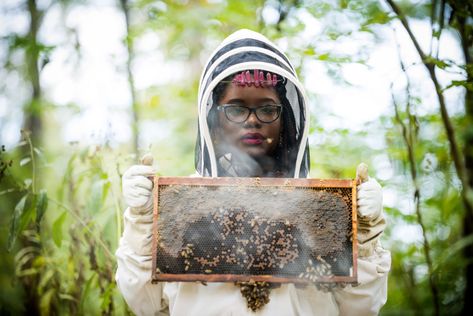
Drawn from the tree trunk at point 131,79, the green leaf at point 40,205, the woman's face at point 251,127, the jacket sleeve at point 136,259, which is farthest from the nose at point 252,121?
the tree trunk at point 131,79

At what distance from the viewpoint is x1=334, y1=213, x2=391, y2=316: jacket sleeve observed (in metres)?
1.90

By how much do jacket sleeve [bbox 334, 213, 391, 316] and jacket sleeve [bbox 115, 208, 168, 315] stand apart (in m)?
0.95

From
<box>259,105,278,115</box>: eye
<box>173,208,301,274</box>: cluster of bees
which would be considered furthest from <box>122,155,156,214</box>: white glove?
<box>259,105,278,115</box>: eye

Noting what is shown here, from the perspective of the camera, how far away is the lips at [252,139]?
2.09 m

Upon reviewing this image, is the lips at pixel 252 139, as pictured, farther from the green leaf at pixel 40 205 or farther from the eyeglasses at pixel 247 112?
the green leaf at pixel 40 205

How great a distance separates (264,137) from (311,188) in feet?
1.40

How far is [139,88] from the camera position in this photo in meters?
4.93

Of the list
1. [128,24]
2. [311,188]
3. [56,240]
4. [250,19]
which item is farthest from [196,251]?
[128,24]

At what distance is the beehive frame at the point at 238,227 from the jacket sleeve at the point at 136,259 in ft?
0.42

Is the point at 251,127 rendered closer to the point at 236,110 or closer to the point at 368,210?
the point at 236,110

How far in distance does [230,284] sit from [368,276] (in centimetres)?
65

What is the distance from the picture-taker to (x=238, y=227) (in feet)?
5.95

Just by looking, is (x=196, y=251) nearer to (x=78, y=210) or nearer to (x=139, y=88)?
(x=78, y=210)

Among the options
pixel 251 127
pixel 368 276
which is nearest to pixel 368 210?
pixel 368 276
